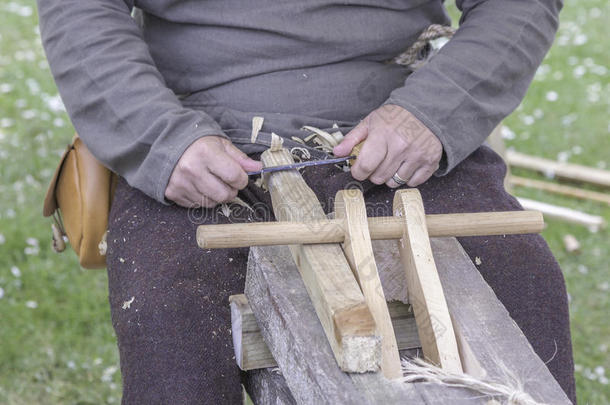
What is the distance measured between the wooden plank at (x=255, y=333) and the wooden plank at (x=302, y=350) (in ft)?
0.12

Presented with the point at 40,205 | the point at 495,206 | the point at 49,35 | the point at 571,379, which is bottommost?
the point at 40,205

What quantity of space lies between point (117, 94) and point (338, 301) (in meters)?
0.72

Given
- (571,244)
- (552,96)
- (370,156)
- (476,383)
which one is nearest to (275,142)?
(370,156)

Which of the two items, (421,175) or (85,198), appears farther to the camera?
(85,198)

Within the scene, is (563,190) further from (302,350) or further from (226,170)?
(302,350)

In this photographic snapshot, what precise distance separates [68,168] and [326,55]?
622 mm

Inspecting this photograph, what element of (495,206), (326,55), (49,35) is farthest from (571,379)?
(49,35)

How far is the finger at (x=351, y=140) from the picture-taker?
4.67 ft

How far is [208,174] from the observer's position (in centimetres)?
134

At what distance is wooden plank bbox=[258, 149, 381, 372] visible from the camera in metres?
0.91

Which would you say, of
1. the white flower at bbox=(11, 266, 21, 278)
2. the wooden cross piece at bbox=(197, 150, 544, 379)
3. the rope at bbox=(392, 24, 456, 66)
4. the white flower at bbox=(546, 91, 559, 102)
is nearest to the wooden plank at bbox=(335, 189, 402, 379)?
the wooden cross piece at bbox=(197, 150, 544, 379)

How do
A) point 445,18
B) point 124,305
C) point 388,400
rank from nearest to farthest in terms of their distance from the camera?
point 388,400, point 124,305, point 445,18

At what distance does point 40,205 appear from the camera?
10.4ft

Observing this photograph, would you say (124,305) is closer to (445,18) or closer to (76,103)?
(76,103)
